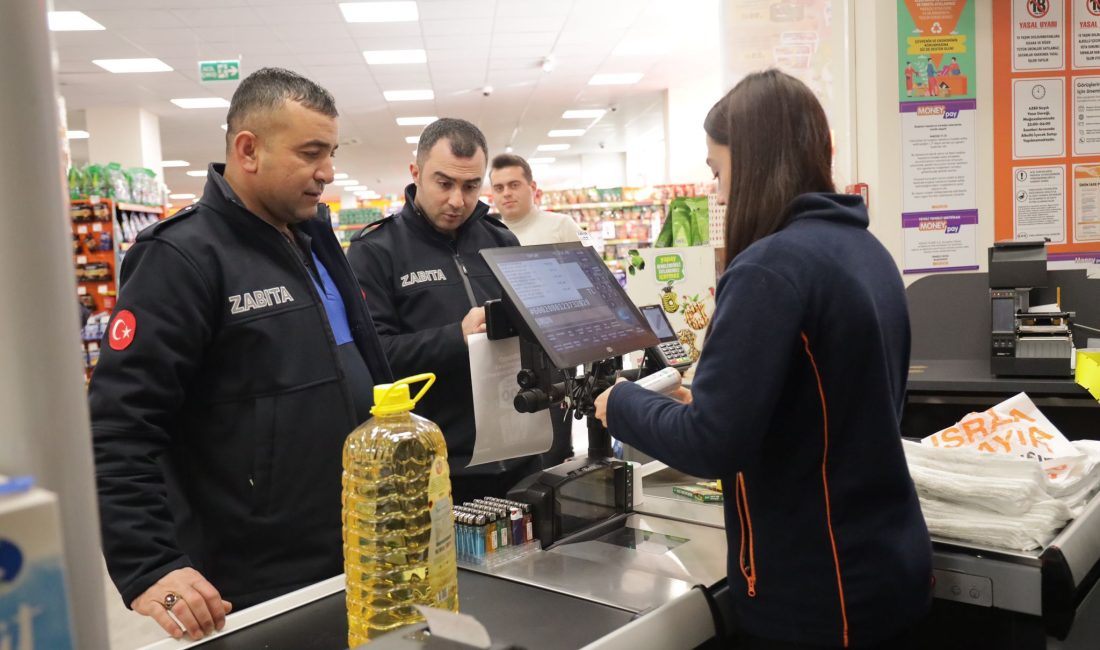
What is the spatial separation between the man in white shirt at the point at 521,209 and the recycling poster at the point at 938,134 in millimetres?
2172

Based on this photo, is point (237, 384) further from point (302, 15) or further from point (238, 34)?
point (238, 34)

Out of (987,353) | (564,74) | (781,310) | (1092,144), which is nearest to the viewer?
(781,310)

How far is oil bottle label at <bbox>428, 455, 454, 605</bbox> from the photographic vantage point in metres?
1.13

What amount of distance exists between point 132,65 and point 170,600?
970cm

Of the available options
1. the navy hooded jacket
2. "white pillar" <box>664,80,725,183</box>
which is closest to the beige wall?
the navy hooded jacket

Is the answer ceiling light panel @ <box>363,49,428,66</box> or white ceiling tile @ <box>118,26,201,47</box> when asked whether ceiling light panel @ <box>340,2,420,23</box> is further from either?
white ceiling tile @ <box>118,26,201,47</box>

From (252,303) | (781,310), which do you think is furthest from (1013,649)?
(252,303)

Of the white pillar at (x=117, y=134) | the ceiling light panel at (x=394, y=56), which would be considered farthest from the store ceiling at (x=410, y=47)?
the white pillar at (x=117, y=134)

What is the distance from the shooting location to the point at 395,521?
3.88ft

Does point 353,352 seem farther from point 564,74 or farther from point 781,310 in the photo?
point 564,74

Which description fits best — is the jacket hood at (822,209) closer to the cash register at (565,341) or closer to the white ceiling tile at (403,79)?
the cash register at (565,341)

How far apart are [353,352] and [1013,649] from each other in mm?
1490

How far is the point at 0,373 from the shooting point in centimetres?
47

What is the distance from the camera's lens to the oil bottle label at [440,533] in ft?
3.71
